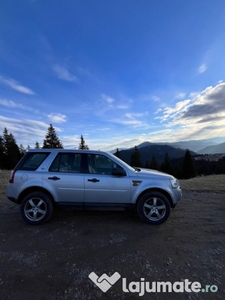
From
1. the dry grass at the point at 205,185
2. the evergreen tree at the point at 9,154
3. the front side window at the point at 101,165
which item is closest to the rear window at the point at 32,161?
the front side window at the point at 101,165

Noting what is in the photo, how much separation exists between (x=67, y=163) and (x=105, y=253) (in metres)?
2.24

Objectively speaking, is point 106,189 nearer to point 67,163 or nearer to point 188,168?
point 67,163

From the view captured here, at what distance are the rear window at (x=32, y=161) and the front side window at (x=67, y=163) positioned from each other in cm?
35

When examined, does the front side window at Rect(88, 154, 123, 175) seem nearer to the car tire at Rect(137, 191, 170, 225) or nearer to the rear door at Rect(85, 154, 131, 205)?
the rear door at Rect(85, 154, 131, 205)

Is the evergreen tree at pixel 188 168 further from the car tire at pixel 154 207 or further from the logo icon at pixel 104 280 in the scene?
the logo icon at pixel 104 280

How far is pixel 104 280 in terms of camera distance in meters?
2.04

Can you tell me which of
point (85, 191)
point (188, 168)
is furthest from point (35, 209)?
point (188, 168)

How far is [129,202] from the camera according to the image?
3.63 meters

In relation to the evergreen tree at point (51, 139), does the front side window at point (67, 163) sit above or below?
below

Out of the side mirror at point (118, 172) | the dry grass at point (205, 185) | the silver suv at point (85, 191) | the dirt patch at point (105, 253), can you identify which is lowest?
the dirt patch at point (105, 253)

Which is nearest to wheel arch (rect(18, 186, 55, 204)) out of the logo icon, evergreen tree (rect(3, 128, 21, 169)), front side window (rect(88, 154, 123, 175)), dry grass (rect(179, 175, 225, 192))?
front side window (rect(88, 154, 123, 175))

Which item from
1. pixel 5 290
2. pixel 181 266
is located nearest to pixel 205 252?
pixel 181 266

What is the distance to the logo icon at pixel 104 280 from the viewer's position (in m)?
1.94

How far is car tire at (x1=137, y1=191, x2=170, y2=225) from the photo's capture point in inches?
141
